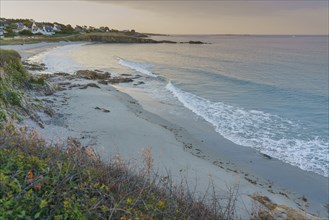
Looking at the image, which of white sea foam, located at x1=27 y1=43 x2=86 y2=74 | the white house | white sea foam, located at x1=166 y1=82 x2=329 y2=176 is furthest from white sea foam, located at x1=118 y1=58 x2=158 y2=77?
the white house

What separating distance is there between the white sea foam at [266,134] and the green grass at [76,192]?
8.31 metres

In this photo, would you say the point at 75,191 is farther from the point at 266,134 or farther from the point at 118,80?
the point at 118,80

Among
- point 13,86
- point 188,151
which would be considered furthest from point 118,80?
point 188,151

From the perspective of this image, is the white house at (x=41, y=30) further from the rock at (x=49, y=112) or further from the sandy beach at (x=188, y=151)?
the rock at (x=49, y=112)

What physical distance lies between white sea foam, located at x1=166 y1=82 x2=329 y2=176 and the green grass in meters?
8.31

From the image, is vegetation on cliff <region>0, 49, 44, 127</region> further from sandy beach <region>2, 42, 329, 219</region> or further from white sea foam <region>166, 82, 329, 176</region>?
white sea foam <region>166, 82, 329, 176</region>

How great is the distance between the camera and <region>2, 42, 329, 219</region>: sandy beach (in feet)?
27.3

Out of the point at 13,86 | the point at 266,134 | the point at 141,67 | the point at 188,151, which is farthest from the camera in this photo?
the point at 141,67

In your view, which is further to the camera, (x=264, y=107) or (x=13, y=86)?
(x=264, y=107)

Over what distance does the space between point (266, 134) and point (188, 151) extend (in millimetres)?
4942

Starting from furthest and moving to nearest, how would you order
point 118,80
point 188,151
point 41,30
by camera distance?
point 41,30
point 118,80
point 188,151

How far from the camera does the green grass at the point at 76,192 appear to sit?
337cm

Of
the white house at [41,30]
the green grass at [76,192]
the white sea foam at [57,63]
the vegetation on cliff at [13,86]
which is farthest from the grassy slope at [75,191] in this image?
the white house at [41,30]

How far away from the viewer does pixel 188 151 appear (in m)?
10.9
